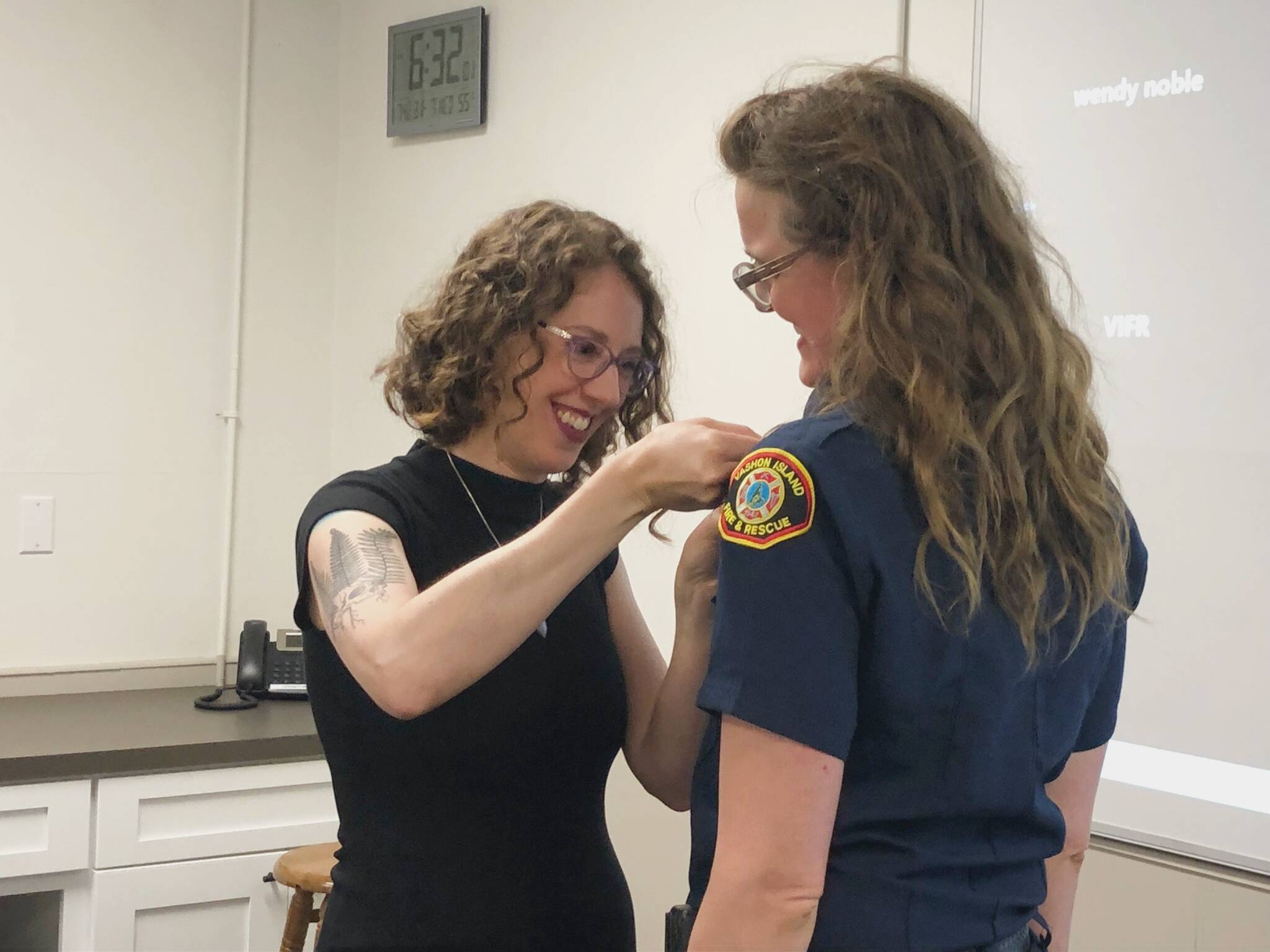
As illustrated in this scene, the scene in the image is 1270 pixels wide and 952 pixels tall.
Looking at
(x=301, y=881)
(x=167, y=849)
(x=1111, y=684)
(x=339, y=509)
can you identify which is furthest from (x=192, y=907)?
(x=1111, y=684)

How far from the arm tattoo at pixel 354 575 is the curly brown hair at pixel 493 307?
219mm

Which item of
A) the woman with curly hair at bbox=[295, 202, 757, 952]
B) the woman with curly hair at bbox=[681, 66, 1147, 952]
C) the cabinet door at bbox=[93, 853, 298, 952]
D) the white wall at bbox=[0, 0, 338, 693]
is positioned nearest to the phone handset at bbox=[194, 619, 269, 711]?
the white wall at bbox=[0, 0, 338, 693]

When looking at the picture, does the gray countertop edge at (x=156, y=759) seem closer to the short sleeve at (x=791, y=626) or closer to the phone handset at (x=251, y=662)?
the phone handset at (x=251, y=662)

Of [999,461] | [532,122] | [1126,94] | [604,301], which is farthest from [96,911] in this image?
[1126,94]

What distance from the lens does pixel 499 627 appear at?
1137mm

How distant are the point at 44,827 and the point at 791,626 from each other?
200 centimetres

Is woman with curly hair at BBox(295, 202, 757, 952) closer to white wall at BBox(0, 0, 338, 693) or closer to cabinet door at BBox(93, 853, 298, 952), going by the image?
cabinet door at BBox(93, 853, 298, 952)

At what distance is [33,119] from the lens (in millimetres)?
2895

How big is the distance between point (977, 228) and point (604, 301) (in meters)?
0.56

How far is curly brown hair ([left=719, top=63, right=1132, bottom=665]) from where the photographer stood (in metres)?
0.91

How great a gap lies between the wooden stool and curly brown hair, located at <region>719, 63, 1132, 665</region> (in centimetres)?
184

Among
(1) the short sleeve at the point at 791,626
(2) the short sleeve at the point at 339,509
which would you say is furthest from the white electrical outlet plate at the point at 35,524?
(1) the short sleeve at the point at 791,626

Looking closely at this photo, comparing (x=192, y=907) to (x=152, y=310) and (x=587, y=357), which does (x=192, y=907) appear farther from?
(x=587, y=357)

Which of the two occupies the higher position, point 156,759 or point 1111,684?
point 1111,684
